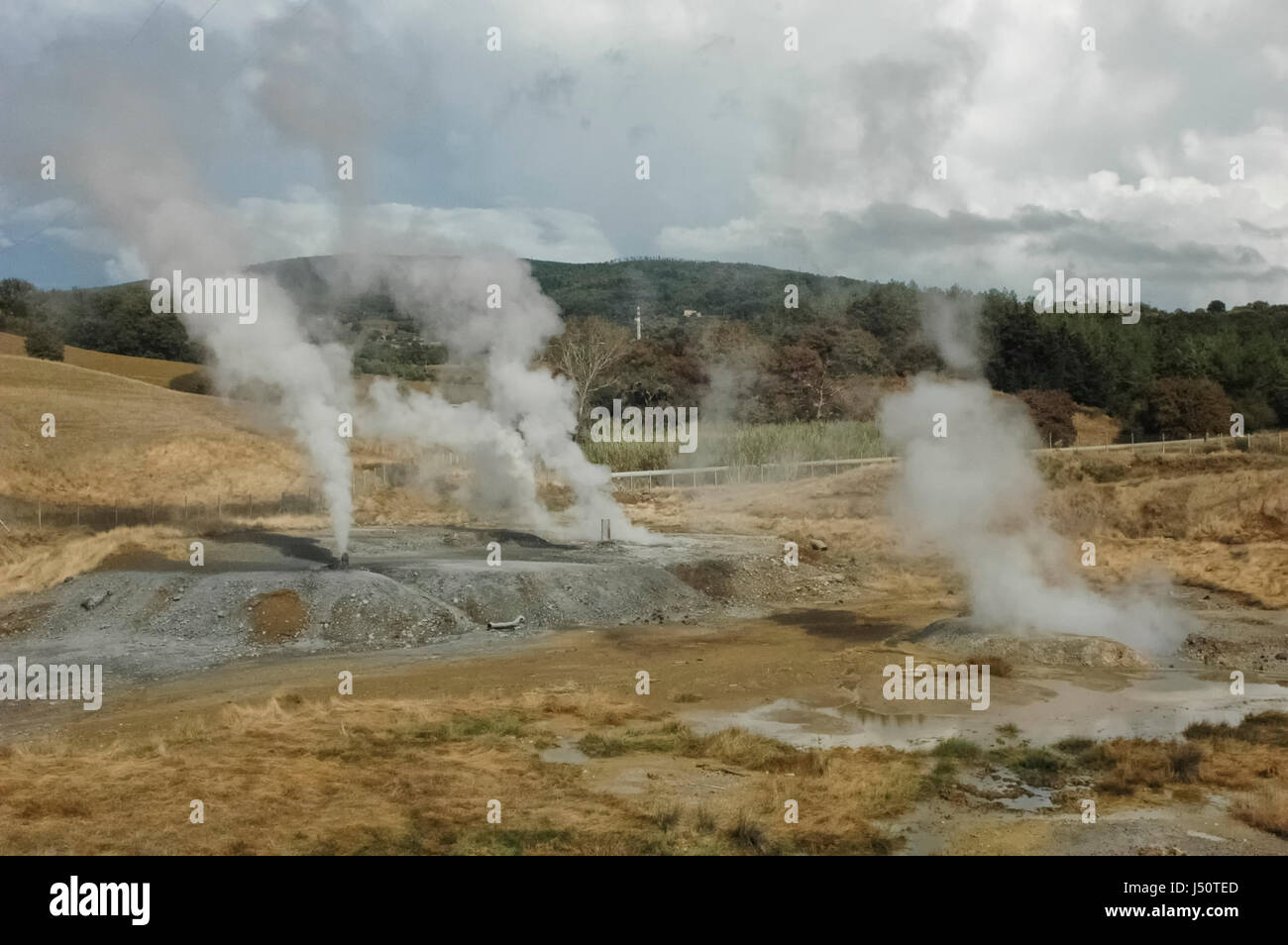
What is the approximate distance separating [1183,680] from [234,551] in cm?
2596

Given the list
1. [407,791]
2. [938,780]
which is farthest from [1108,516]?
[407,791]

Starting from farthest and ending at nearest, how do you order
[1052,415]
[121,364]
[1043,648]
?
[121,364], [1052,415], [1043,648]

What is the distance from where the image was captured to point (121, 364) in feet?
248

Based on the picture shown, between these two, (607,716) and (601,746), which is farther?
(607,716)

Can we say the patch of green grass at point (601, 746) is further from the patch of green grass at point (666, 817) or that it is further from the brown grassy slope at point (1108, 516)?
the brown grassy slope at point (1108, 516)

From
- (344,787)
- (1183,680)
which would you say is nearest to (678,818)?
(344,787)

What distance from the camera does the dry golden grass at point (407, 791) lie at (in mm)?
11836

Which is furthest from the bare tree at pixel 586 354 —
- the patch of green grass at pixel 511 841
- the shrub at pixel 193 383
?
the patch of green grass at pixel 511 841

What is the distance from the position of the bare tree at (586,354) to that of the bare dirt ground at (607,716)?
31.4 m

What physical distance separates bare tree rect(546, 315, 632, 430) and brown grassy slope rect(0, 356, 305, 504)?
1801 centimetres

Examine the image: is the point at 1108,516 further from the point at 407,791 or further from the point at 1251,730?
the point at 407,791

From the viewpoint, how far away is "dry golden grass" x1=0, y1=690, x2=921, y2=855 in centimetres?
1184

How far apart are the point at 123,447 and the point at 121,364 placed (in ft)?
91.5

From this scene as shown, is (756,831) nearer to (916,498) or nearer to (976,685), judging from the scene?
(976,685)
